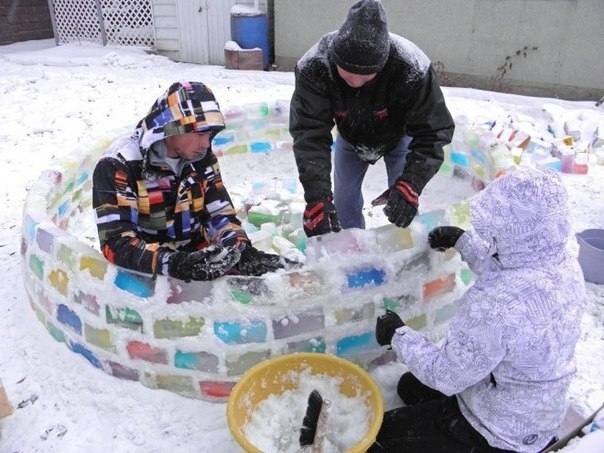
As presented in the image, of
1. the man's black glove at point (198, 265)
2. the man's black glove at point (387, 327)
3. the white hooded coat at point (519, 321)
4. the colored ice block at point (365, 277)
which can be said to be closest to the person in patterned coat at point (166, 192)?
the man's black glove at point (198, 265)

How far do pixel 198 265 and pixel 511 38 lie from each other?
20.2 feet

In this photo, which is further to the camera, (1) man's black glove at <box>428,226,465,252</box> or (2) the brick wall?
(2) the brick wall

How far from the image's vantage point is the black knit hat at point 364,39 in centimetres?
226

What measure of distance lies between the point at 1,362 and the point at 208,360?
1.08 meters

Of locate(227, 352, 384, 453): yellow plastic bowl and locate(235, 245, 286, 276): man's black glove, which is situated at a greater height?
locate(235, 245, 286, 276): man's black glove

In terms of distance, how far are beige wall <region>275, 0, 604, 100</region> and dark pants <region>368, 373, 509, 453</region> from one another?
5989 mm

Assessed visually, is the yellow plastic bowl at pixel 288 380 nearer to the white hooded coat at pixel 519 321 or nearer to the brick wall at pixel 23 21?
the white hooded coat at pixel 519 321

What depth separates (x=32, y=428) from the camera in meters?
2.35

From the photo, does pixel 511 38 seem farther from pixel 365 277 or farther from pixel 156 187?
pixel 156 187

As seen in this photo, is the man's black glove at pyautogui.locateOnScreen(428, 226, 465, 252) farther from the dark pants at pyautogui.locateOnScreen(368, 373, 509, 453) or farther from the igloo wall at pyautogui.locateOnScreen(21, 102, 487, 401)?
the dark pants at pyautogui.locateOnScreen(368, 373, 509, 453)

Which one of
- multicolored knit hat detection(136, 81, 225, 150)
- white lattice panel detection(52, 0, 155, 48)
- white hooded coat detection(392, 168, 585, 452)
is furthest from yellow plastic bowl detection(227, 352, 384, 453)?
white lattice panel detection(52, 0, 155, 48)

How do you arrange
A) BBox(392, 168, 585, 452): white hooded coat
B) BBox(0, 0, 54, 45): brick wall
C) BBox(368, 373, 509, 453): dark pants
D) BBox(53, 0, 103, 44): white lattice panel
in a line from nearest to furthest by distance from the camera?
BBox(392, 168, 585, 452): white hooded coat
BBox(368, 373, 509, 453): dark pants
BBox(53, 0, 103, 44): white lattice panel
BBox(0, 0, 54, 45): brick wall

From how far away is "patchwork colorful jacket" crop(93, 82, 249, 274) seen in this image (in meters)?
2.27

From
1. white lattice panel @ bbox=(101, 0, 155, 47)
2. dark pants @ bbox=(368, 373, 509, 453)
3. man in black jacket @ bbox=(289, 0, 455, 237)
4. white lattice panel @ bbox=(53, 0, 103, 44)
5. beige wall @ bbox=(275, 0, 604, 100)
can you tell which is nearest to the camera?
dark pants @ bbox=(368, 373, 509, 453)
